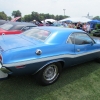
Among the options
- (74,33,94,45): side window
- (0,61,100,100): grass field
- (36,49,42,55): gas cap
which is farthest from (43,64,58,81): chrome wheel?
(74,33,94,45): side window

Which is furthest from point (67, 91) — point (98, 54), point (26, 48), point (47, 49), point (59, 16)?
point (59, 16)

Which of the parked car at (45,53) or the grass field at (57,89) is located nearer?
the parked car at (45,53)

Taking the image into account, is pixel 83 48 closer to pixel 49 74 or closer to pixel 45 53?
pixel 49 74

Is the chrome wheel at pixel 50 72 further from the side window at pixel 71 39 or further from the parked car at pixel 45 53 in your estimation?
the side window at pixel 71 39

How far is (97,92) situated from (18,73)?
76.9 inches

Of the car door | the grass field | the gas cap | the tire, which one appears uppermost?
the gas cap

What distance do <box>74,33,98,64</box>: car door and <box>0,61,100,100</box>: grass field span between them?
1.89ft

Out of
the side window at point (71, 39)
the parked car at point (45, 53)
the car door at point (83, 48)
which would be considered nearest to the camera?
the parked car at point (45, 53)

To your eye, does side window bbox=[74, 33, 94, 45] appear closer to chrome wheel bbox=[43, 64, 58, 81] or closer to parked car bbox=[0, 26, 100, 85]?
parked car bbox=[0, 26, 100, 85]

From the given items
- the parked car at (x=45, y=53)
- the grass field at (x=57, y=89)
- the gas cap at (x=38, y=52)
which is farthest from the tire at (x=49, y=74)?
the gas cap at (x=38, y=52)

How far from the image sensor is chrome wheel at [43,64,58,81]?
326cm

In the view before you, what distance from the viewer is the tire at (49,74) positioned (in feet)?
10.2

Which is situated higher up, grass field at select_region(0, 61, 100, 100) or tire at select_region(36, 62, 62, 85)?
tire at select_region(36, 62, 62, 85)

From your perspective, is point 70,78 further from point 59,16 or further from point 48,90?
point 59,16
